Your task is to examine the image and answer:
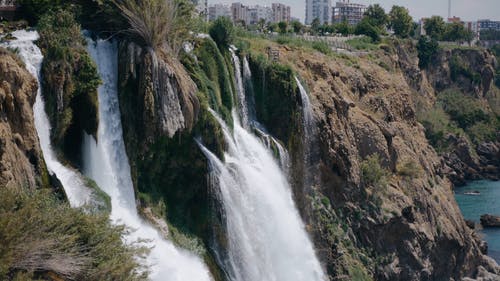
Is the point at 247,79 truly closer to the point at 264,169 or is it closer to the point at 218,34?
the point at 218,34

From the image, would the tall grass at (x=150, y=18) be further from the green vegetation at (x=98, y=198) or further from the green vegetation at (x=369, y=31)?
the green vegetation at (x=369, y=31)

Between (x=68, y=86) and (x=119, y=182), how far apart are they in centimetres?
322

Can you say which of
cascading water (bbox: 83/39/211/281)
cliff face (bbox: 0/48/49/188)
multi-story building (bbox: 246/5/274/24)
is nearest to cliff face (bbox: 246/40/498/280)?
cascading water (bbox: 83/39/211/281)

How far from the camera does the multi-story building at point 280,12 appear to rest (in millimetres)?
171750

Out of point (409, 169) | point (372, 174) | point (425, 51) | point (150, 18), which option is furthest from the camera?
point (425, 51)

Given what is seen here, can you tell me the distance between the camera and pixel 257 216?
2622 cm

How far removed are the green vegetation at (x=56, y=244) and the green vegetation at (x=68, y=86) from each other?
14.3 ft

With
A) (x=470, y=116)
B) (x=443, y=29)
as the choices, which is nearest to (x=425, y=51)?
(x=470, y=116)

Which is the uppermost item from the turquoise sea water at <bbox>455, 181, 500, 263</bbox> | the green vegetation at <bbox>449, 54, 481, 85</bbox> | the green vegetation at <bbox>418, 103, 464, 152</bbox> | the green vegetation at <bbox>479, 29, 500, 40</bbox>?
the green vegetation at <bbox>479, 29, 500, 40</bbox>

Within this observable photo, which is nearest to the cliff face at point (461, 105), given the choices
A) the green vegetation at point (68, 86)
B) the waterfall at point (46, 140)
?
the green vegetation at point (68, 86)

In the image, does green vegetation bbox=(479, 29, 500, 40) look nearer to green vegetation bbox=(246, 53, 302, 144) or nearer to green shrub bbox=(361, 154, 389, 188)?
green shrub bbox=(361, 154, 389, 188)

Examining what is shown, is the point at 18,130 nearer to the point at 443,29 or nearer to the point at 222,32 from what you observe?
the point at 222,32

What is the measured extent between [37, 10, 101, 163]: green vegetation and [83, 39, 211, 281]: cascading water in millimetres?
461

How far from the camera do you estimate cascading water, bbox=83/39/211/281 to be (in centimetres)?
→ 2169
